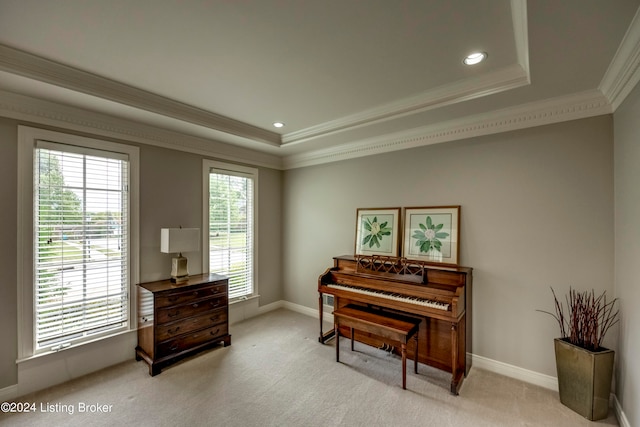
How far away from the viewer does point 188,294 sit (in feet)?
9.96

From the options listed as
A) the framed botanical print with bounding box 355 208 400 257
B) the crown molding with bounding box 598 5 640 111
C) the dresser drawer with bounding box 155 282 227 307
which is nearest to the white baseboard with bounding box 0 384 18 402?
the dresser drawer with bounding box 155 282 227 307

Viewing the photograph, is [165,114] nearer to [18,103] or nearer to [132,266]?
[18,103]

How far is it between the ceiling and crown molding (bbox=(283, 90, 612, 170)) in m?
0.01

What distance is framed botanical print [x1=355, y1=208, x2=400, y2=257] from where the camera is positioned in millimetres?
3447

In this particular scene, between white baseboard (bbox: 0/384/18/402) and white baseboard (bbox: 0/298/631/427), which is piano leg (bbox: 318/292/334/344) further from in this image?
white baseboard (bbox: 0/384/18/402)

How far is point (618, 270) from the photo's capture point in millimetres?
2215

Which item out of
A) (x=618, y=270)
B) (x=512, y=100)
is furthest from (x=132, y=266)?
(x=618, y=270)

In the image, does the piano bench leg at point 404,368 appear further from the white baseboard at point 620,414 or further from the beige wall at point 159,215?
the beige wall at point 159,215

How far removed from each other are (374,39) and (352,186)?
2260 mm

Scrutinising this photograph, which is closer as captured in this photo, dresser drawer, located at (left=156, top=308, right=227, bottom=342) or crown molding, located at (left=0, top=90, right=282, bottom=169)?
crown molding, located at (left=0, top=90, right=282, bottom=169)

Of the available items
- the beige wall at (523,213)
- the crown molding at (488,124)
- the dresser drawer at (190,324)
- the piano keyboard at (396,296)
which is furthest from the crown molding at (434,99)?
the dresser drawer at (190,324)

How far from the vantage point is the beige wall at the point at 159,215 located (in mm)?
2334

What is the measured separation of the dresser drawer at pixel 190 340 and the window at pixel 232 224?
770 mm

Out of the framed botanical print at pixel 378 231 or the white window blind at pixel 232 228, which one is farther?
the white window blind at pixel 232 228
